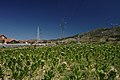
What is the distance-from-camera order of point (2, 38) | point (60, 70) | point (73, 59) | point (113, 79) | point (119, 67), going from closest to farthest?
point (113, 79) < point (60, 70) < point (119, 67) < point (73, 59) < point (2, 38)

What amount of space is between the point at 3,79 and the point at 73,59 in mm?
10603

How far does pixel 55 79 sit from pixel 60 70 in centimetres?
165

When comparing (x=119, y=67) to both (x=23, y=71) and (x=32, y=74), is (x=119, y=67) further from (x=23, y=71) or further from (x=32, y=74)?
(x=23, y=71)

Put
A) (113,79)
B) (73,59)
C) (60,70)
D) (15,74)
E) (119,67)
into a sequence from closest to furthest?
1. (113,79)
2. (15,74)
3. (60,70)
4. (119,67)
5. (73,59)

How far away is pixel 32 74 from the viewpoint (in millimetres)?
17094

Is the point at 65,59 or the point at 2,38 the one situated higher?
the point at 2,38

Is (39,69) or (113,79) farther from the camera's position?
(39,69)

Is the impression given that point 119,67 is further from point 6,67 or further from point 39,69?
point 6,67

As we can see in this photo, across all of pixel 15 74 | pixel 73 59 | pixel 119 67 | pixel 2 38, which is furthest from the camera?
pixel 2 38

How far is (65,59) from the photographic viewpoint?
26453mm

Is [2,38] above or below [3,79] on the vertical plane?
above

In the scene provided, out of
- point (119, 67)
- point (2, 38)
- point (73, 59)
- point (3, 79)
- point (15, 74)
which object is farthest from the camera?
point (2, 38)

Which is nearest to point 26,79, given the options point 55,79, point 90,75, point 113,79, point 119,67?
point 55,79

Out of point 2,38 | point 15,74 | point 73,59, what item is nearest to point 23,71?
point 15,74
